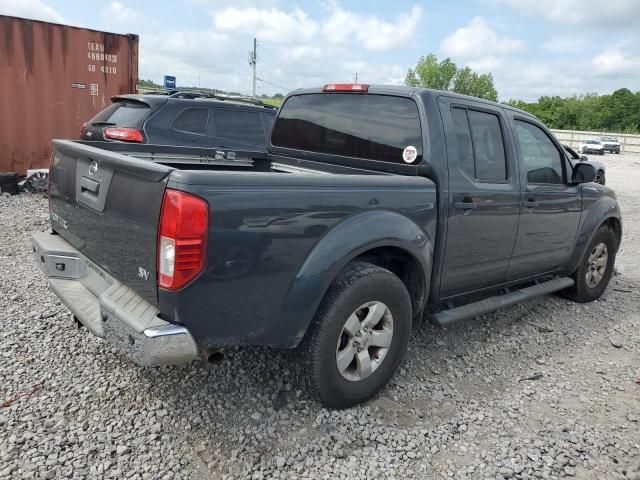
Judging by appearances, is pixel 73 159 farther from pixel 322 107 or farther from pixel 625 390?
pixel 625 390

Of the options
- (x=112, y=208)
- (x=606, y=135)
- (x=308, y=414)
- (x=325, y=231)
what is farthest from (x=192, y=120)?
(x=606, y=135)

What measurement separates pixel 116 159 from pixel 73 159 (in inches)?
27.4

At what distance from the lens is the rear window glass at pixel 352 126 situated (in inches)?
135

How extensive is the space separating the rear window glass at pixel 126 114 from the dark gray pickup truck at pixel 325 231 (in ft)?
10.1

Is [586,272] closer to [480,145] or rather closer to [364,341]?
[480,145]

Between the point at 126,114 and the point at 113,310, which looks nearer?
the point at 113,310

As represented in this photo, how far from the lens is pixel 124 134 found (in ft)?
22.2

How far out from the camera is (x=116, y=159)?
2.61 m

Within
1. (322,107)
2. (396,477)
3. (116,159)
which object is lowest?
(396,477)

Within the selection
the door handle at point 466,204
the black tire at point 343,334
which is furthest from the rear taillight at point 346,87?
the black tire at point 343,334

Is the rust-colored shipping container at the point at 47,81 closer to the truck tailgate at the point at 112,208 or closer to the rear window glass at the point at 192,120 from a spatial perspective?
the rear window glass at the point at 192,120

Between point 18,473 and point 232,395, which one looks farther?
point 232,395

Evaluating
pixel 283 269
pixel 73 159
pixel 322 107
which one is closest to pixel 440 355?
pixel 283 269

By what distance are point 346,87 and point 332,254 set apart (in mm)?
1629
